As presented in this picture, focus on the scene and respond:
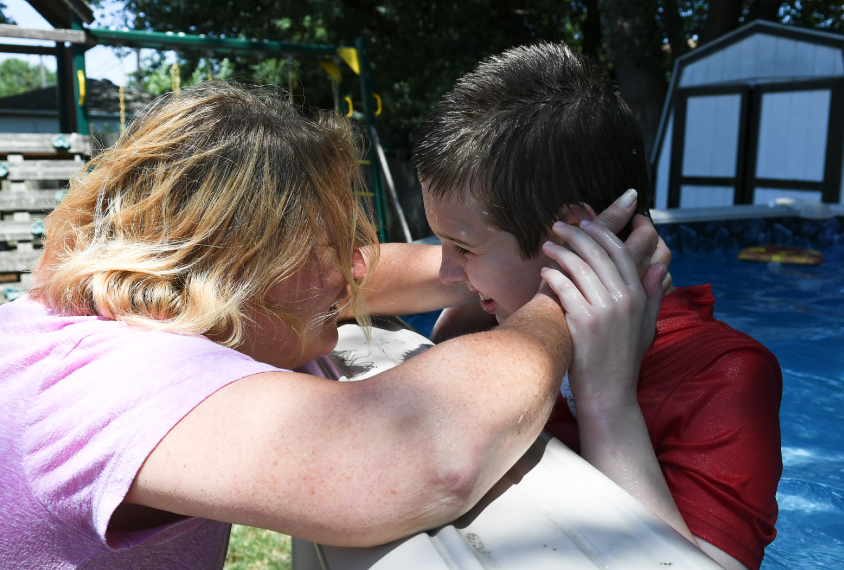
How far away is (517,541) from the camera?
1025 millimetres

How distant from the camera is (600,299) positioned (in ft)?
4.30

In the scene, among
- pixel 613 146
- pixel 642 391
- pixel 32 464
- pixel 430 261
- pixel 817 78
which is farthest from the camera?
pixel 817 78

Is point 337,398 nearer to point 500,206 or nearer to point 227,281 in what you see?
point 227,281

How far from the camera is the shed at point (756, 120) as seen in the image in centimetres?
1056

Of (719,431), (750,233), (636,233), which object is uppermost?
(636,233)

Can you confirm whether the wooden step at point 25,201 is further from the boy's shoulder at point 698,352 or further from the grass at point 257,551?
the boy's shoulder at point 698,352

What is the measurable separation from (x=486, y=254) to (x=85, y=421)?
41.4 inches

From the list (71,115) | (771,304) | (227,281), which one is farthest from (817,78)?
(227,281)

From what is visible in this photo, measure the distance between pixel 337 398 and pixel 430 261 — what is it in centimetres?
145

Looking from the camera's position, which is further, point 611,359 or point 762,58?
point 762,58

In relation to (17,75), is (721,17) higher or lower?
lower

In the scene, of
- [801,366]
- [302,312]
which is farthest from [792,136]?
[302,312]

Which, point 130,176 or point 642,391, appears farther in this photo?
point 642,391

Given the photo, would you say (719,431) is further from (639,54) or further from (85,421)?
(639,54)
